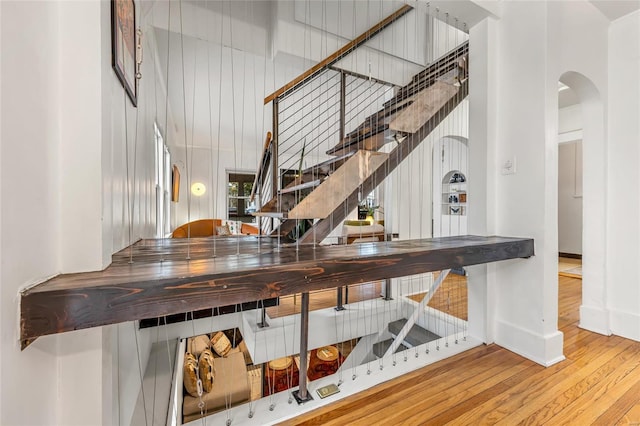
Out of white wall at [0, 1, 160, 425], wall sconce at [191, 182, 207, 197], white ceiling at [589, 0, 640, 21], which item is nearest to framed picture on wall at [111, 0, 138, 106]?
white wall at [0, 1, 160, 425]

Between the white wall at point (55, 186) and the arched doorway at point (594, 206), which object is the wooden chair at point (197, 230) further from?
the arched doorway at point (594, 206)

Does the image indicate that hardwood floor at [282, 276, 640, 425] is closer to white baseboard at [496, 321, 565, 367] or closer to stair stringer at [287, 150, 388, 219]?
white baseboard at [496, 321, 565, 367]

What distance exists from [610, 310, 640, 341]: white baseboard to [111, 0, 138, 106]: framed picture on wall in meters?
3.55

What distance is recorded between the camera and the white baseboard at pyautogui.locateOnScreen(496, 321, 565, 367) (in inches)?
72.7

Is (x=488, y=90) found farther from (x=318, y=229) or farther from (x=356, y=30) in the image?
(x=356, y=30)

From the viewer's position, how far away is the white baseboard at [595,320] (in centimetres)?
225

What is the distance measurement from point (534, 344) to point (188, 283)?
2.15m

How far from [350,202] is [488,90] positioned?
1295 millimetres

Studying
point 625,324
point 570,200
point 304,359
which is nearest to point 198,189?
point 304,359

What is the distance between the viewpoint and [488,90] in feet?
6.98

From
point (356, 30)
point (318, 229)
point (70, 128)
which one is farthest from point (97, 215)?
point (356, 30)

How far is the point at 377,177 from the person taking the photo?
88.2 inches

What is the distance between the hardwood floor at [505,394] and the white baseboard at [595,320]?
21 centimetres

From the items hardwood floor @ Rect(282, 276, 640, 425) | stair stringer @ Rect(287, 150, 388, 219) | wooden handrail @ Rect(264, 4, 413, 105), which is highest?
wooden handrail @ Rect(264, 4, 413, 105)
